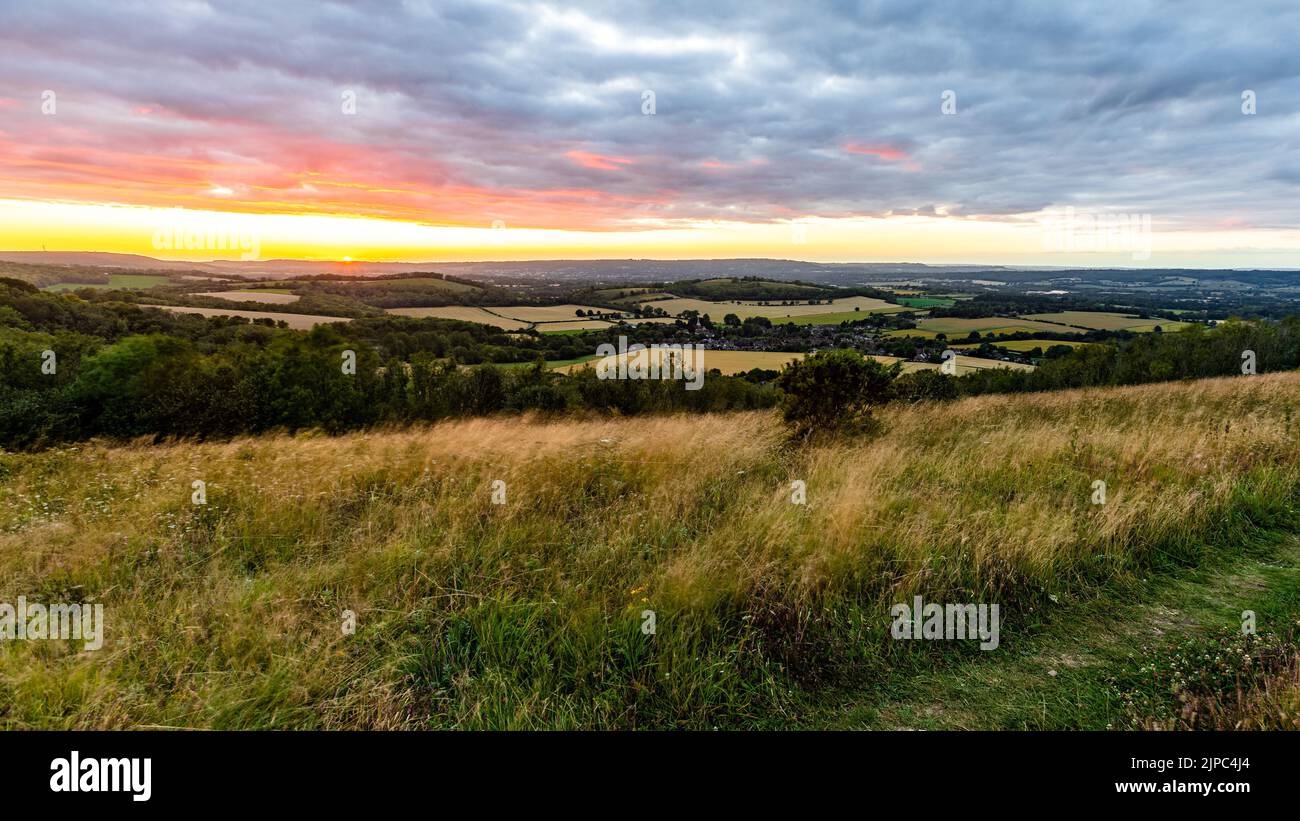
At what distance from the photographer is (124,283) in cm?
7619

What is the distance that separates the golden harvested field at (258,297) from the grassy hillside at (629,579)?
67113 millimetres

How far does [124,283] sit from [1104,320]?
129 meters

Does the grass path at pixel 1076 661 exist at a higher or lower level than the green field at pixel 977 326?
lower

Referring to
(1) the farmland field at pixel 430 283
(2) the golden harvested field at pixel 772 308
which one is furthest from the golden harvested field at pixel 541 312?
(2) the golden harvested field at pixel 772 308

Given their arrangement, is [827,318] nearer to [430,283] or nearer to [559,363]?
[559,363]

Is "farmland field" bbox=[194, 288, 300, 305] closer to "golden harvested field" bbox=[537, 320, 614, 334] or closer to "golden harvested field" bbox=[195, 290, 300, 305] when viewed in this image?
"golden harvested field" bbox=[195, 290, 300, 305]

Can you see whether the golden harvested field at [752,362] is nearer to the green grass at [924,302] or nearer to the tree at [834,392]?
the tree at [834,392]

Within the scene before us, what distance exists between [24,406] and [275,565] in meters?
29.0

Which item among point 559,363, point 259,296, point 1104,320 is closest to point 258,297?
point 259,296

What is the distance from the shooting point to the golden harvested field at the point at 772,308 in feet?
220

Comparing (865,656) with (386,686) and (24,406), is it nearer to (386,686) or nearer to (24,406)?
(386,686)
